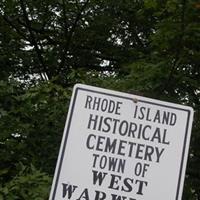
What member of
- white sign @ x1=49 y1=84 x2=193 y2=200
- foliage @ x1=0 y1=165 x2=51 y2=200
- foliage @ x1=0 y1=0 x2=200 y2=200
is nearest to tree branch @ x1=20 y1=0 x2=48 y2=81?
foliage @ x1=0 y1=0 x2=200 y2=200

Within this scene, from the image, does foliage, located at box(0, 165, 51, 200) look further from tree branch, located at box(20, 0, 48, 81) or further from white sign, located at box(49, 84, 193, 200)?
tree branch, located at box(20, 0, 48, 81)

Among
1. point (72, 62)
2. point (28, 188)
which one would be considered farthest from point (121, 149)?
point (72, 62)

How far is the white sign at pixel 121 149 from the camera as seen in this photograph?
208 cm

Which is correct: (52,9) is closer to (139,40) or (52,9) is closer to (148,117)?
(139,40)

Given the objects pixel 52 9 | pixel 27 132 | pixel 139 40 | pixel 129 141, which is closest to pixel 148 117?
pixel 129 141

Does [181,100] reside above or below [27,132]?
above

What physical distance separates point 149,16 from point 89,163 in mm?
5598

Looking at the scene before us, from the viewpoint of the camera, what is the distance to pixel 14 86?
16.7 feet

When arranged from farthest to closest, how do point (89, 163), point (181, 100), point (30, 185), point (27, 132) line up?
point (181, 100) < point (27, 132) < point (30, 185) < point (89, 163)

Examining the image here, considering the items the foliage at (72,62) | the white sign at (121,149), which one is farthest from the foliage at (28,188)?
the white sign at (121,149)

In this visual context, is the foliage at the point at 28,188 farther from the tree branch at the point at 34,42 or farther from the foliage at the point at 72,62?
the tree branch at the point at 34,42

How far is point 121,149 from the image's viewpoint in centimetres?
214

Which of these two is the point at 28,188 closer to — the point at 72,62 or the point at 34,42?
the point at 34,42

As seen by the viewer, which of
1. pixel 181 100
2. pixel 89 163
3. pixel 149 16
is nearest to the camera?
pixel 89 163
